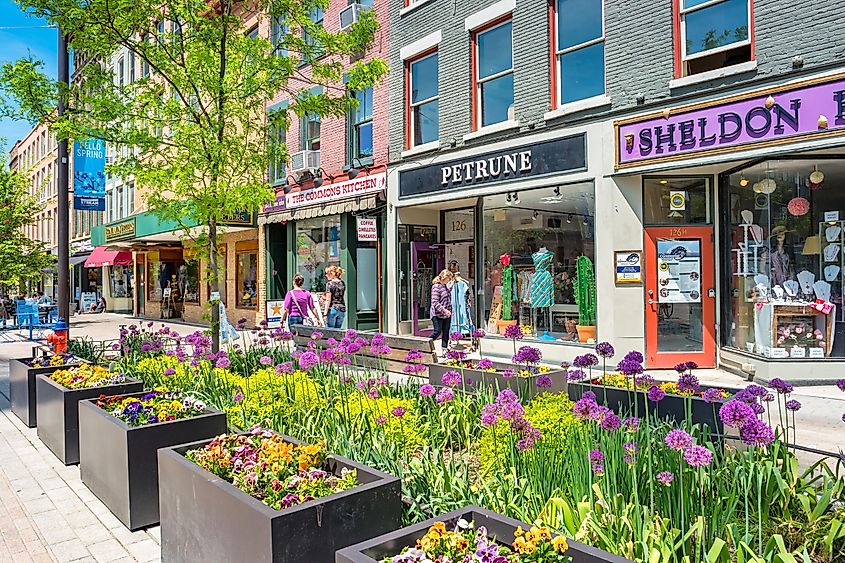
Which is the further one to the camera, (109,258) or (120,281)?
(120,281)

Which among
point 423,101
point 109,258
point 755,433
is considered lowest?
point 755,433

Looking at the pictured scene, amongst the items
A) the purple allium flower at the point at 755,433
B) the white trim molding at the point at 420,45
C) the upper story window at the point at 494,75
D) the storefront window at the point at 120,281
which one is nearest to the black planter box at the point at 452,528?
the purple allium flower at the point at 755,433

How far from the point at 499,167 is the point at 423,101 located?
11.1ft

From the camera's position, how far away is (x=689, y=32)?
10516 millimetres

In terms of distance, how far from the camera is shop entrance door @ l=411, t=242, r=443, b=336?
643 inches

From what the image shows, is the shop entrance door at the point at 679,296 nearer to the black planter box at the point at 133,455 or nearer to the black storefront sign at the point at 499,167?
the black storefront sign at the point at 499,167

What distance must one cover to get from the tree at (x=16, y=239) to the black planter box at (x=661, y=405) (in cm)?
2210

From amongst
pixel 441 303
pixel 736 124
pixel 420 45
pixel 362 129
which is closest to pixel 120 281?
pixel 362 129

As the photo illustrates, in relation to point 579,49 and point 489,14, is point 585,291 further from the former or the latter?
point 489,14

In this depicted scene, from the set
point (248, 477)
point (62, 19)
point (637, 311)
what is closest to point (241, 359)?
point (62, 19)

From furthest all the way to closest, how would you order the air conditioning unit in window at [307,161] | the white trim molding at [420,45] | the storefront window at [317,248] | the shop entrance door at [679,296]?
the air conditioning unit in window at [307,161] < the storefront window at [317,248] < the white trim molding at [420,45] < the shop entrance door at [679,296]

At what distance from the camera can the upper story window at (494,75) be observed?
13.4 m

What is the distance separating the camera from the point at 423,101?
1544 centimetres

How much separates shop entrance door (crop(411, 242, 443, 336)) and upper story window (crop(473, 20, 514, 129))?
368 cm
